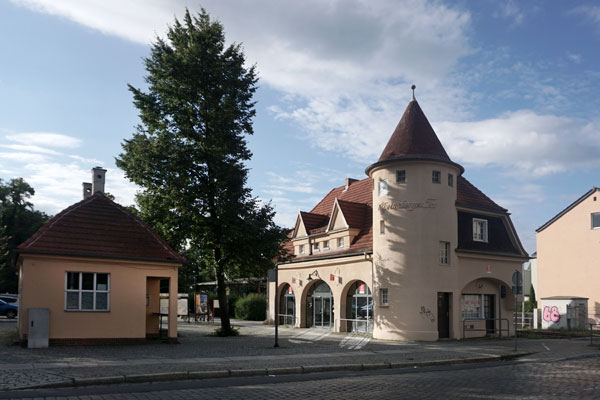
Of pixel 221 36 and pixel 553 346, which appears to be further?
pixel 221 36

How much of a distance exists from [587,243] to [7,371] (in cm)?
3799

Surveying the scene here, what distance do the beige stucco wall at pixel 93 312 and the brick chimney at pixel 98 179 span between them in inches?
201

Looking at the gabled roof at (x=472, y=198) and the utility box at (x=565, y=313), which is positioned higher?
the gabled roof at (x=472, y=198)

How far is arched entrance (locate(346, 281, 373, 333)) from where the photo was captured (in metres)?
28.4

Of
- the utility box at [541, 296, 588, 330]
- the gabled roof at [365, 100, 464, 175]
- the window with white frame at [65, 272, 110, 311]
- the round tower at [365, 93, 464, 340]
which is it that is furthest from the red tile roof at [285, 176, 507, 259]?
the window with white frame at [65, 272, 110, 311]

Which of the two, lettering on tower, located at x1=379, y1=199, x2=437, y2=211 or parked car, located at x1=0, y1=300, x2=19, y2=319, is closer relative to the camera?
lettering on tower, located at x1=379, y1=199, x2=437, y2=211

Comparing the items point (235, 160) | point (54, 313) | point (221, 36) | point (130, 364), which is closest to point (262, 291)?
point (235, 160)

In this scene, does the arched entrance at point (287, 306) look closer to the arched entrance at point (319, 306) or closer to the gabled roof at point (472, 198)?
the arched entrance at point (319, 306)

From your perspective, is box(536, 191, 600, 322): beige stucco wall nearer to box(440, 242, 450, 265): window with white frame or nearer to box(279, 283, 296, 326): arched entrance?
box(440, 242, 450, 265): window with white frame

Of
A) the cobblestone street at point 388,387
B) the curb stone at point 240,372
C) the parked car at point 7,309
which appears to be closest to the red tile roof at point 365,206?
the curb stone at point 240,372

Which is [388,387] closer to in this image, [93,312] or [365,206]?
[93,312]

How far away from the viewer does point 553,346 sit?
23.1m

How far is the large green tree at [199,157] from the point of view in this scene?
84.5ft

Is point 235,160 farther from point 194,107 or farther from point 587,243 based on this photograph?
point 587,243
